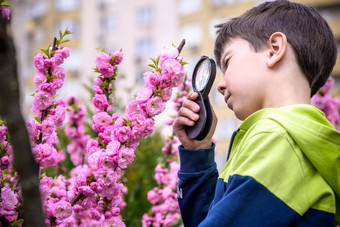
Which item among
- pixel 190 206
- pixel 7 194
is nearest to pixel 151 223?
pixel 190 206

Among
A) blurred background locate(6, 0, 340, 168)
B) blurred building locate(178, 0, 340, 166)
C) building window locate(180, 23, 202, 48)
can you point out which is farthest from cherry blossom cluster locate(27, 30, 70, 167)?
building window locate(180, 23, 202, 48)

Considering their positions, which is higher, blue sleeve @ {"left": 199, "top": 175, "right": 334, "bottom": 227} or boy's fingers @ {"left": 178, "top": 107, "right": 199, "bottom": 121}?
boy's fingers @ {"left": 178, "top": 107, "right": 199, "bottom": 121}

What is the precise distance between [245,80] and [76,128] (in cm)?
125

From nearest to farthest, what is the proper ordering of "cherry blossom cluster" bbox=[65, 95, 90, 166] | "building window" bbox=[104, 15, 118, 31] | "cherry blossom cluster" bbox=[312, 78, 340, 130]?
"cherry blossom cluster" bbox=[65, 95, 90, 166] → "cherry blossom cluster" bbox=[312, 78, 340, 130] → "building window" bbox=[104, 15, 118, 31]

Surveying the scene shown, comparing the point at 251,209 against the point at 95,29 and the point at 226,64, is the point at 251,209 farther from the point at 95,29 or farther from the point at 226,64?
the point at 95,29

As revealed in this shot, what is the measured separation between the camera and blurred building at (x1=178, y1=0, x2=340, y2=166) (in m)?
15.9

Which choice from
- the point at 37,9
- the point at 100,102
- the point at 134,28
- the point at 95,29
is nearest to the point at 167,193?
the point at 100,102

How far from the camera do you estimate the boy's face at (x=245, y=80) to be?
0.99 metres

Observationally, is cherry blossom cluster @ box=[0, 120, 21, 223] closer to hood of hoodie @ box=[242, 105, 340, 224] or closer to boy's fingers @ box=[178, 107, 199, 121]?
boy's fingers @ box=[178, 107, 199, 121]

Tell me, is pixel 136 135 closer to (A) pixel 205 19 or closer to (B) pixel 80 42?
(A) pixel 205 19

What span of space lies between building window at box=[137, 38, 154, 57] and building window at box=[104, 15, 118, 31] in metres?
1.78

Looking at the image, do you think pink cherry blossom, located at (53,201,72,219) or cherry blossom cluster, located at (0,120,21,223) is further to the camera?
pink cherry blossom, located at (53,201,72,219)

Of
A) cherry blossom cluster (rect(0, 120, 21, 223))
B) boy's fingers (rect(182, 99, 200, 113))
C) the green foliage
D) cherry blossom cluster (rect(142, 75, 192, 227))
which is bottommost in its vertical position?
the green foliage

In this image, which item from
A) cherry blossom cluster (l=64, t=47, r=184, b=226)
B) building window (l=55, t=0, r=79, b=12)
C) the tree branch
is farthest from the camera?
building window (l=55, t=0, r=79, b=12)
